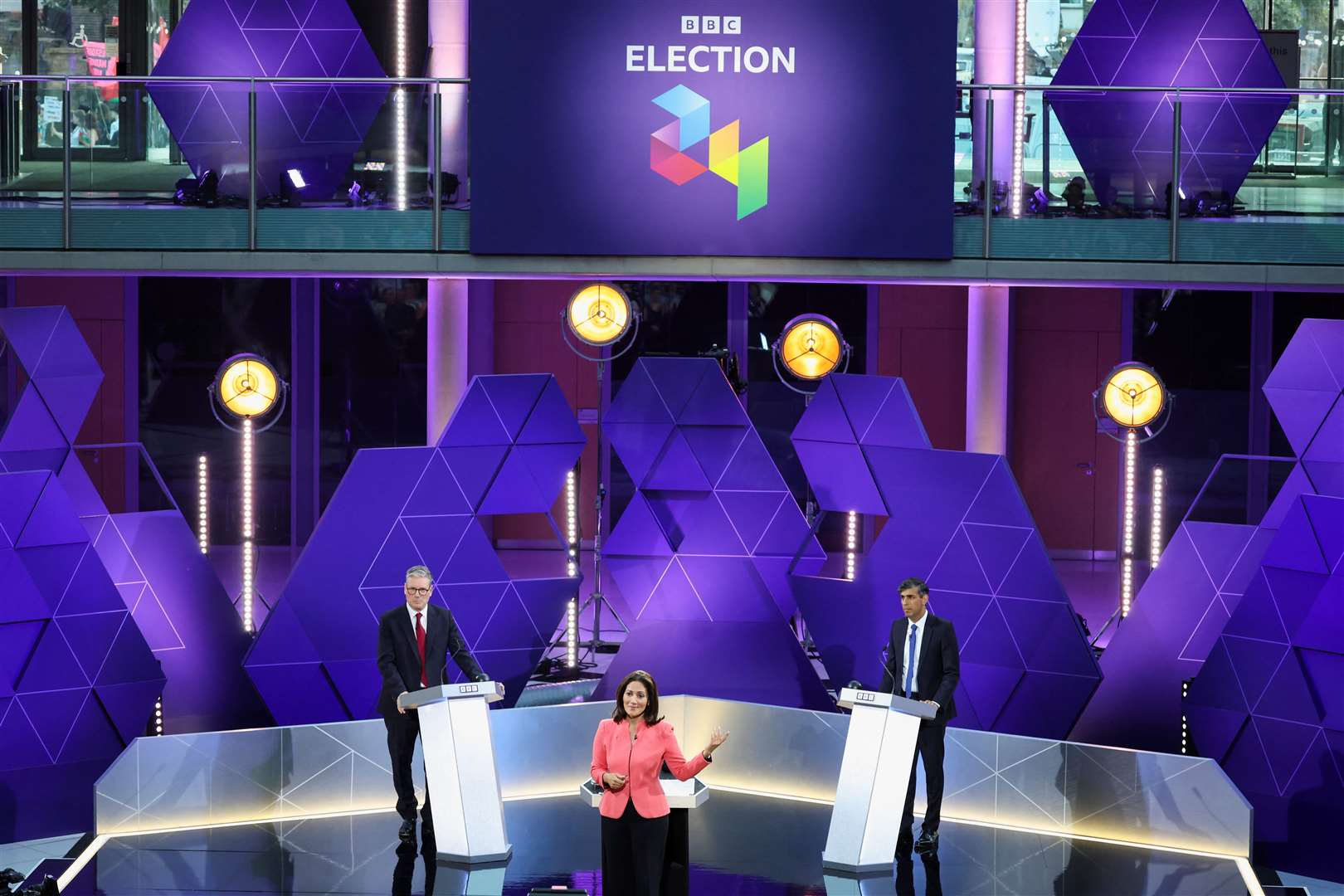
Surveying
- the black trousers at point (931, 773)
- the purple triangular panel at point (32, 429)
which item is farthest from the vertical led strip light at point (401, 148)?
the black trousers at point (931, 773)

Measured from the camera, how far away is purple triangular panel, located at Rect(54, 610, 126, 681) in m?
10.3

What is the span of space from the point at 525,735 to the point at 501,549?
7.19m

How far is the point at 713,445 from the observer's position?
450 inches

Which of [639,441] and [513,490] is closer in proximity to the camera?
[513,490]

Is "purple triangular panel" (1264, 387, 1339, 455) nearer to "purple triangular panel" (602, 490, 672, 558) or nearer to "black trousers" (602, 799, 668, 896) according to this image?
"purple triangular panel" (602, 490, 672, 558)

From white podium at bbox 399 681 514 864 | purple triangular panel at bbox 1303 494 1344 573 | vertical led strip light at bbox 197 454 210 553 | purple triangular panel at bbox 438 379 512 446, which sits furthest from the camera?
vertical led strip light at bbox 197 454 210 553

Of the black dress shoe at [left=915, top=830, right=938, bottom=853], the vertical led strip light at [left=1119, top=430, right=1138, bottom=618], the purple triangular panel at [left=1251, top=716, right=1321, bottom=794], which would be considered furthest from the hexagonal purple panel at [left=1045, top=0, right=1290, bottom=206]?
the black dress shoe at [left=915, top=830, right=938, bottom=853]

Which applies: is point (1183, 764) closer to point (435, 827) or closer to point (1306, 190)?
point (435, 827)

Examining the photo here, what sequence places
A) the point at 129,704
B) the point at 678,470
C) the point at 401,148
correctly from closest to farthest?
the point at 129,704 < the point at 401,148 < the point at 678,470

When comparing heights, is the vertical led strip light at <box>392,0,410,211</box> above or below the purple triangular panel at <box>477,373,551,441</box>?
above

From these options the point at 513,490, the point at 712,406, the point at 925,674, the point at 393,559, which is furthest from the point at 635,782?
the point at 712,406

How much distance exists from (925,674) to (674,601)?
9.94 feet

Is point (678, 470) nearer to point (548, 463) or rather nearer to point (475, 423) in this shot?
point (548, 463)

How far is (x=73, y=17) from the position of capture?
54.0 ft
